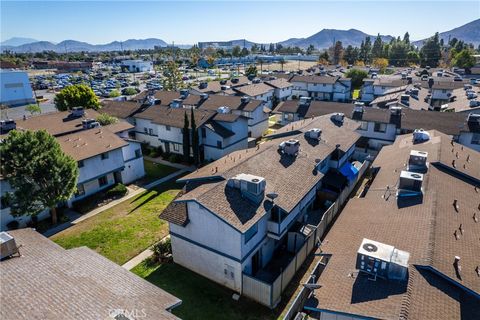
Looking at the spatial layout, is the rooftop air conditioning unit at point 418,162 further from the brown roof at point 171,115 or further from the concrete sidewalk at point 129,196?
the brown roof at point 171,115

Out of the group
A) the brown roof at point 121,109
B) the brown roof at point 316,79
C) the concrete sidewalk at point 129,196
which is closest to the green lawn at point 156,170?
the concrete sidewalk at point 129,196

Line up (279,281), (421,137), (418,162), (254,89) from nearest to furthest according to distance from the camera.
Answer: (279,281)
(418,162)
(421,137)
(254,89)

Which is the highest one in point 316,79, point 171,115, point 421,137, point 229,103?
point 316,79

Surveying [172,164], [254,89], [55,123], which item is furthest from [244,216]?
[254,89]

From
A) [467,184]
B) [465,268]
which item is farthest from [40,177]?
[467,184]

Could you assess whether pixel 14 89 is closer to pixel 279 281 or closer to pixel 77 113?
pixel 77 113

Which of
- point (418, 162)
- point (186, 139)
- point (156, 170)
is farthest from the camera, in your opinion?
point (186, 139)

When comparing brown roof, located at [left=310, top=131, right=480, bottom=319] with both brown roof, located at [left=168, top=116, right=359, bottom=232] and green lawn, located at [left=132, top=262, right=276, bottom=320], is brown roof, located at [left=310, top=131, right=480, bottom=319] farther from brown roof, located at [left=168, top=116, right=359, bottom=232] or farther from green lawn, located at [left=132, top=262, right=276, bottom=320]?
green lawn, located at [left=132, top=262, right=276, bottom=320]
